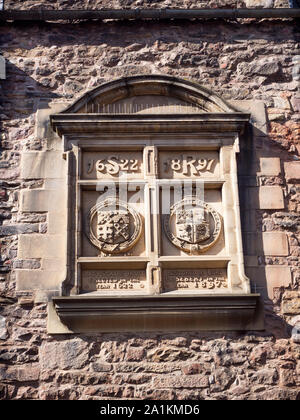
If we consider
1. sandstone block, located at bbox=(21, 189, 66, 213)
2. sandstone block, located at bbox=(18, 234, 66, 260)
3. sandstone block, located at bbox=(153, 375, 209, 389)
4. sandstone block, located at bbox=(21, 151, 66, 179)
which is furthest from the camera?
sandstone block, located at bbox=(21, 151, 66, 179)

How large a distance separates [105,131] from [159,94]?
0.76 m

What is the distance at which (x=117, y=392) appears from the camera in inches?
205

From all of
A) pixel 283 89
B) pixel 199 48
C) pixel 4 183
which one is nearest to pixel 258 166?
pixel 283 89

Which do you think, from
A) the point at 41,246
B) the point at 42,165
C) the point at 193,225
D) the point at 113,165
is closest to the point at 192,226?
the point at 193,225

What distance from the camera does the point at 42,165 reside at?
6020 millimetres

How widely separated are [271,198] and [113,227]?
158 cm

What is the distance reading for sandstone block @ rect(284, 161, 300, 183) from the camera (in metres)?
6.05

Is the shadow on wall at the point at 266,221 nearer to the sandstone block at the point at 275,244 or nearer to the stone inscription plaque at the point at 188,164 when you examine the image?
the sandstone block at the point at 275,244

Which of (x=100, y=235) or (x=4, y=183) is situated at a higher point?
(x=4, y=183)

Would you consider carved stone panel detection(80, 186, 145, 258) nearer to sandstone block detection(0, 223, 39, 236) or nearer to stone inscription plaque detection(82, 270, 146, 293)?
stone inscription plaque detection(82, 270, 146, 293)

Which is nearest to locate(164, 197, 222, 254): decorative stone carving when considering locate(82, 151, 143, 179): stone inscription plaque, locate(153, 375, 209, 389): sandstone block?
locate(82, 151, 143, 179): stone inscription plaque

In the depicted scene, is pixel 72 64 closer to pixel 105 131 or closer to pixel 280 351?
pixel 105 131

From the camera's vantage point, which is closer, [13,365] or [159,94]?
[13,365]

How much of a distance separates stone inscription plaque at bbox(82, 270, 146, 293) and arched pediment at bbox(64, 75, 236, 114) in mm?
1695
